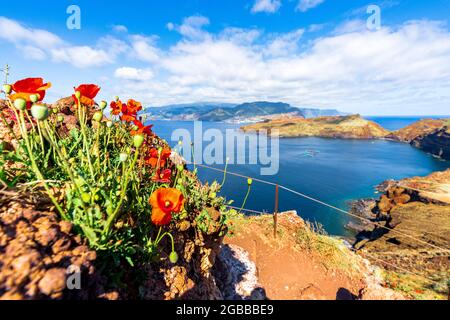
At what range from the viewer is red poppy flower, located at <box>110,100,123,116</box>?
249 cm

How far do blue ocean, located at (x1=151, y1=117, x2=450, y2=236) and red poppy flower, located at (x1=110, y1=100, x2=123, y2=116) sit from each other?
73.6ft

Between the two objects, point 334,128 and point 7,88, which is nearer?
point 7,88

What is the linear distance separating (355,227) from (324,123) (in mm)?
100410

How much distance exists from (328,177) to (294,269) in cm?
4447

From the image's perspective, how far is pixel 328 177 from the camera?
45.1 metres

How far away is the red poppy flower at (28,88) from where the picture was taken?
1.45 meters

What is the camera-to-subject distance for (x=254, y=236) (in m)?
5.56

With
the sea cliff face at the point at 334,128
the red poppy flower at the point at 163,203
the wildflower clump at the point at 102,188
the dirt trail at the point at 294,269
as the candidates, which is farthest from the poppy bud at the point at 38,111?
the sea cliff face at the point at 334,128

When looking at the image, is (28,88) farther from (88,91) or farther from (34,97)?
(88,91)

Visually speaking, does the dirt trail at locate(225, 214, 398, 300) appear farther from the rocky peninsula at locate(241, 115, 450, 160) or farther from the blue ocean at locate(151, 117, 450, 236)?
the rocky peninsula at locate(241, 115, 450, 160)

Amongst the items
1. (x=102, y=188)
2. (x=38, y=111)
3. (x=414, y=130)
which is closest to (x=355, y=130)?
(x=414, y=130)

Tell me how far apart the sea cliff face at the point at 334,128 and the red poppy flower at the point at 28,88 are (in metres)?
104

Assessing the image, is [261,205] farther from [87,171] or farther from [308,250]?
[87,171]

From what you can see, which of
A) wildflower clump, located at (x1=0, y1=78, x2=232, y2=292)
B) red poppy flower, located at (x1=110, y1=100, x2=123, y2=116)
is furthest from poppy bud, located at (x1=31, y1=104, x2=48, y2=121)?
red poppy flower, located at (x1=110, y1=100, x2=123, y2=116)
